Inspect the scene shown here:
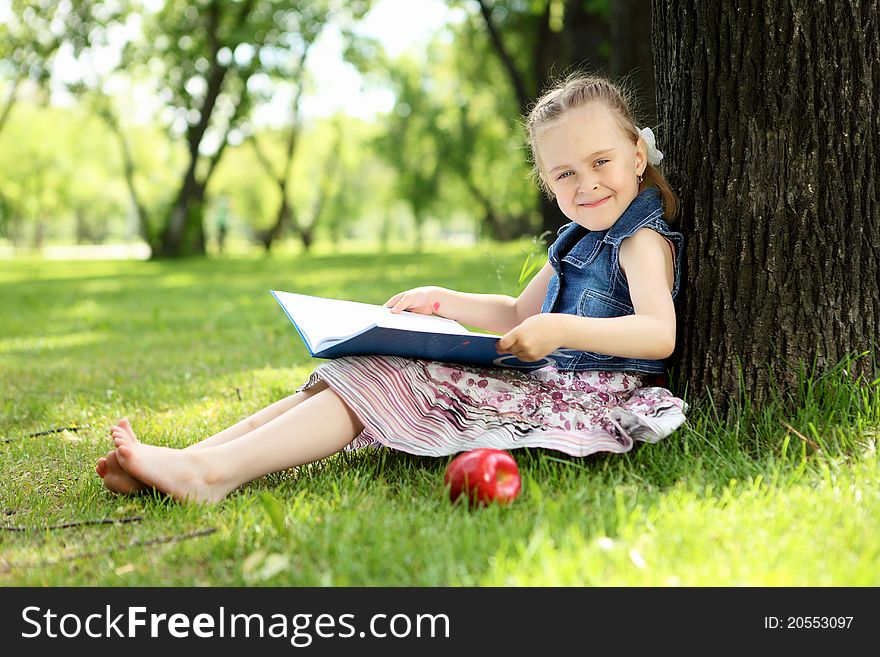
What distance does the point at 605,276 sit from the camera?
107 inches

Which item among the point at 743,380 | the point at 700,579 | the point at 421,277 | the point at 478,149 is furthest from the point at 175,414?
the point at 478,149

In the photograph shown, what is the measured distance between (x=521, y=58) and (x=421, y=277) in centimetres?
995

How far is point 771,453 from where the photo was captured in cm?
239

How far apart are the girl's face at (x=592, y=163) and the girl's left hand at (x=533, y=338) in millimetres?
529

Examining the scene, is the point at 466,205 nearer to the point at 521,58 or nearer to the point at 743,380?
the point at 521,58

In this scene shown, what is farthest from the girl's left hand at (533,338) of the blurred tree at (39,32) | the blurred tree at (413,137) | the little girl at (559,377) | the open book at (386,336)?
the blurred tree at (413,137)

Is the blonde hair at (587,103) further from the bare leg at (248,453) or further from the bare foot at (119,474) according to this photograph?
the bare foot at (119,474)

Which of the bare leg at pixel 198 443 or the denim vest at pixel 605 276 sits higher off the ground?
the denim vest at pixel 605 276

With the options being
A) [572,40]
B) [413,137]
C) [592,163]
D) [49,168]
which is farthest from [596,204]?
[49,168]

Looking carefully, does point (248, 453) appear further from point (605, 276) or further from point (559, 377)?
point (605, 276)

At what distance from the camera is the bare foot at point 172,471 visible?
232 cm

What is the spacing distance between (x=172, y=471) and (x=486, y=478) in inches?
33.4
